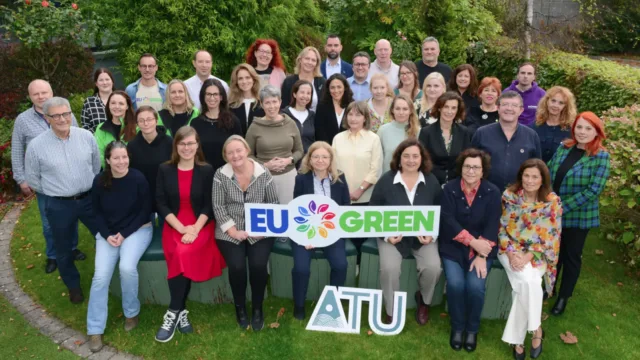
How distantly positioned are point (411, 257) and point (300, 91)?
2431 mm

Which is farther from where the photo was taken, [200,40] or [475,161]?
[200,40]

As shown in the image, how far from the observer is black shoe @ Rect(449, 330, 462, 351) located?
4.72 meters

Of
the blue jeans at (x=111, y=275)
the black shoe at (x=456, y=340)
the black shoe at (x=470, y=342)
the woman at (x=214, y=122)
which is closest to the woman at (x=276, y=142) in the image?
the woman at (x=214, y=122)

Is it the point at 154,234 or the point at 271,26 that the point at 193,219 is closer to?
the point at 154,234

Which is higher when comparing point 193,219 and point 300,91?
point 300,91

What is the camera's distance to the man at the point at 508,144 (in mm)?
5055

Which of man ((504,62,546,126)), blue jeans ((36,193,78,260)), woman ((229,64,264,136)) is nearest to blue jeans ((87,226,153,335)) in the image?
blue jeans ((36,193,78,260))

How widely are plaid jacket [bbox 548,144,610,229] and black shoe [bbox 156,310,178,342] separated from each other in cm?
407

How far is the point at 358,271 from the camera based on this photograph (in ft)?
18.0

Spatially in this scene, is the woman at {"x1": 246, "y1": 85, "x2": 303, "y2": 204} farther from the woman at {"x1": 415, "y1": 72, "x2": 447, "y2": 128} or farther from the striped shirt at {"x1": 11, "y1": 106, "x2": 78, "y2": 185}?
the striped shirt at {"x1": 11, "y1": 106, "x2": 78, "y2": 185}

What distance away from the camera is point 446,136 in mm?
5461

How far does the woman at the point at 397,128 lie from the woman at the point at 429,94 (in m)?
0.40

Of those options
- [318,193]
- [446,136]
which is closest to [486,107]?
[446,136]

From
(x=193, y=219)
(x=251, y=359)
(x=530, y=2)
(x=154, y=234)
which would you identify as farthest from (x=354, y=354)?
(x=530, y=2)
